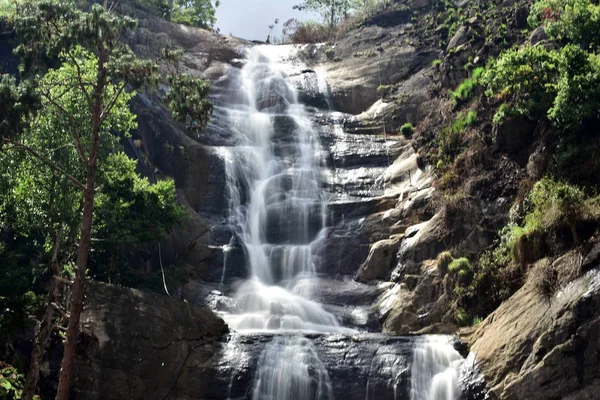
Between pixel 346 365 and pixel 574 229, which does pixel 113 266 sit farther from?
pixel 574 229

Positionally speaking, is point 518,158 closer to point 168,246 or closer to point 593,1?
point 593,1

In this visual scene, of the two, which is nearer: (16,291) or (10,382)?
(10,382)

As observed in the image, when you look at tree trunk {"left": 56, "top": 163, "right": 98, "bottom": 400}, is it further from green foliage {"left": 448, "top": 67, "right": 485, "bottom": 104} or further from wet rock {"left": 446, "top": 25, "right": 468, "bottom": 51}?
wet rock {"left": 446, "top": 25, "right": 468, "bottom": 51}

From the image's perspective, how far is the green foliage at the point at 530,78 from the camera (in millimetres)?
27344

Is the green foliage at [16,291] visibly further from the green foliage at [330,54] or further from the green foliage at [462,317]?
the green foliage at [330,54]

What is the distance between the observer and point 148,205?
27672 mm

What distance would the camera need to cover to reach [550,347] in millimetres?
18750

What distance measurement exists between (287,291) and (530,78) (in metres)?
13.0

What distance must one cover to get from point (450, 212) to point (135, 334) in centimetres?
1322

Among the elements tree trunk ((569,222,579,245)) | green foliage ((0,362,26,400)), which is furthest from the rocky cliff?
green foliage ((0,362,26,400))

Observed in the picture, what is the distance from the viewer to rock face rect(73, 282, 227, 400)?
21453 millimetres

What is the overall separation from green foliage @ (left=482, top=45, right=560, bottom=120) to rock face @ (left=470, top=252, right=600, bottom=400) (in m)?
8.81

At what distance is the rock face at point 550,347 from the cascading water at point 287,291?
1.61 meters

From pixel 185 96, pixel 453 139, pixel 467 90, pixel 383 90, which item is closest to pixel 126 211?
pixel 185 96
